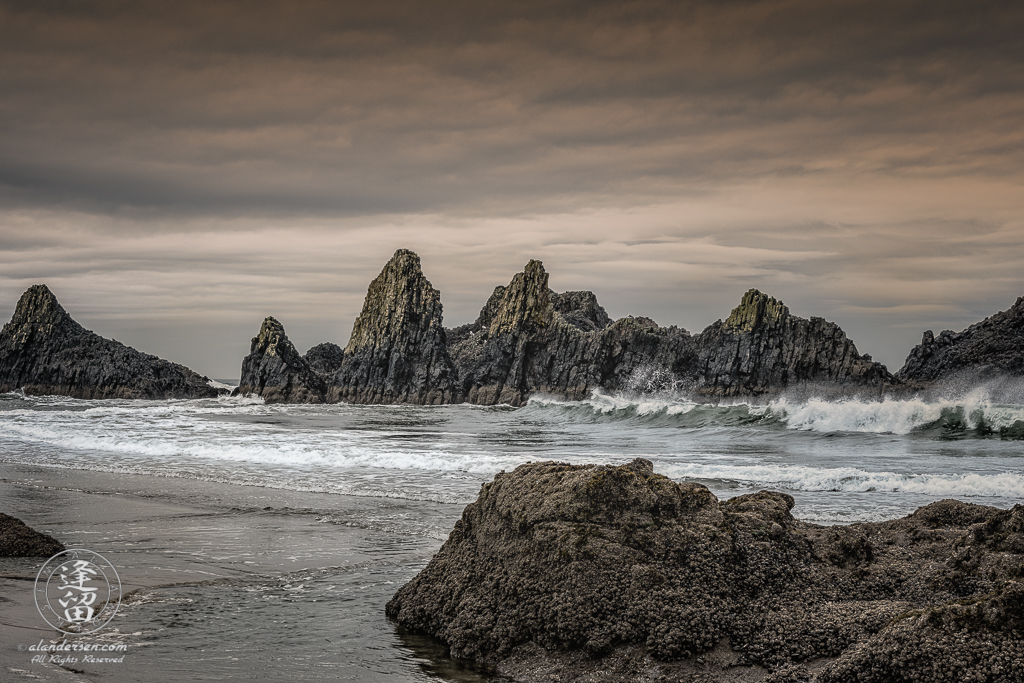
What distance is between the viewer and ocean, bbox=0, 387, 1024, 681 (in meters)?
4.11

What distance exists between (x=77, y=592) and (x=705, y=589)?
433cm

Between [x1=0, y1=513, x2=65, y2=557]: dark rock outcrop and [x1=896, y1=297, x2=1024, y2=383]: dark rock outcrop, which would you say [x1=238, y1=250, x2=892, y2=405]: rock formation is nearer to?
[x1=896, y1=297, x2=1024, y2=383]: dark rock outcrop

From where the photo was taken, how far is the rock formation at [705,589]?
2762 mm

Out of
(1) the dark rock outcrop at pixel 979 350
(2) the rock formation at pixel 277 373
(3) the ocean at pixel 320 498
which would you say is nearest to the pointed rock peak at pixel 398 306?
(2) the rock formation at pixel 277 373

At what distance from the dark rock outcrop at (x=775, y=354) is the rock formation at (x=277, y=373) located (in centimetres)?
3994

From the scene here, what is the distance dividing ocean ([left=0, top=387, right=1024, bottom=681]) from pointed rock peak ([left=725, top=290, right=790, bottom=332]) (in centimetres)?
4263

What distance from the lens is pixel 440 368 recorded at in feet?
257

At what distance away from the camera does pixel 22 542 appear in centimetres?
586

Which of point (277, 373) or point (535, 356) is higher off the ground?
point (535, 356)

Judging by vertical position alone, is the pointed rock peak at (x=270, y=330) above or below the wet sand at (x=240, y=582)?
above

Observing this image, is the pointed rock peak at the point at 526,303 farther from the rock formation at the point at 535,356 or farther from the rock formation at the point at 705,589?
the rock formation at the point at 705,589

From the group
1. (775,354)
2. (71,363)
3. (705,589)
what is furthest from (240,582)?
(71,363)

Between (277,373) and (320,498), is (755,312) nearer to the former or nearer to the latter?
(277,373)

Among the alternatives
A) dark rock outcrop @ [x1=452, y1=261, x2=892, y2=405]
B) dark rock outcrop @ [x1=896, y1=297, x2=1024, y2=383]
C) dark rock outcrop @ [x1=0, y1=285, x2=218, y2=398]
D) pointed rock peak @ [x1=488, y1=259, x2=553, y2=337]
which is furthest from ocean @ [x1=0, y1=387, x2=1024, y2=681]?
dark rock outcrop @ [x1=0, y1=285, x2=218, y2=398]
